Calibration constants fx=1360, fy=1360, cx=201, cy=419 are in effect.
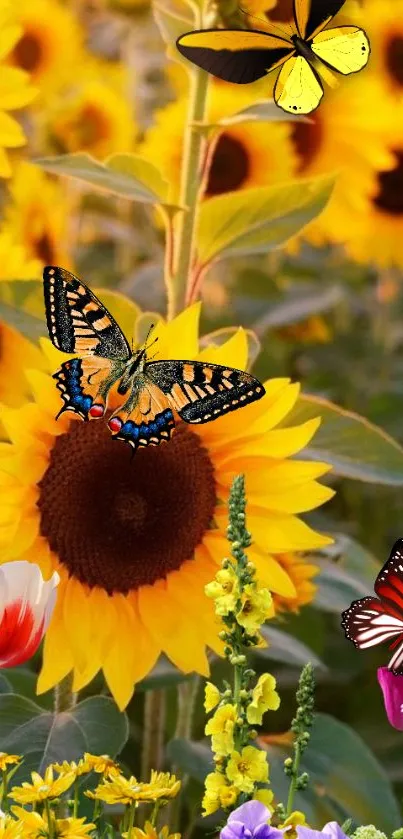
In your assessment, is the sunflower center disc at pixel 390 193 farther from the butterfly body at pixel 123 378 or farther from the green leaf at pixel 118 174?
the butterfly body at pixel 123 378

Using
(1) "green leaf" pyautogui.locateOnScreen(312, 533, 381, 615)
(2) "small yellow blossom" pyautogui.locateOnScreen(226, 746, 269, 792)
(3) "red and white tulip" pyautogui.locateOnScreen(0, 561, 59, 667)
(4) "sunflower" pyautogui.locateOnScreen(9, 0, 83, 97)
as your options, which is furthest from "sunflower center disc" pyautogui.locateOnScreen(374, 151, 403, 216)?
(2) "small yellow blossom" pyautogui.locateOnScreen(226, 746, 269, 792)

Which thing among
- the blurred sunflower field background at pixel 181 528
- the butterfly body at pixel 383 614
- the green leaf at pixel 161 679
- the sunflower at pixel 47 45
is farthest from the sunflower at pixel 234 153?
the butterfly body at pixel 383 614

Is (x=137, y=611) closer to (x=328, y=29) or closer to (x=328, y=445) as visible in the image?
(x=328, y=445)

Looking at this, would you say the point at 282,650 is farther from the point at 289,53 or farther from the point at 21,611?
the point at 289,53

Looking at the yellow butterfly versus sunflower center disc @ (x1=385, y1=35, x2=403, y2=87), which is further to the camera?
sunflower center disc @ (x1=385, y1=35, x2=403, y2=87)

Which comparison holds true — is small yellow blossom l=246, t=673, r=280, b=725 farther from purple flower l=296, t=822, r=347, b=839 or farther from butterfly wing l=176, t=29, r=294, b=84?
butterfly wing l=176, t=29, r=294, b=84

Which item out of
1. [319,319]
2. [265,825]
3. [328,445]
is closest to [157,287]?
[319,319]

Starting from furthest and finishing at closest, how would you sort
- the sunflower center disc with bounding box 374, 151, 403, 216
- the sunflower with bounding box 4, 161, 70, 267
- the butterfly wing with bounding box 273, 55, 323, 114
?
Result: the sunflower center disc with bounding box 374, 151, 403, 216, the sunflower with bounding box 4, 161, 70, 267, the butterfly wing with bounding box 273, 55, 323, 114

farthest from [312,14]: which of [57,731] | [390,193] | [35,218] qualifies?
[390,193]
